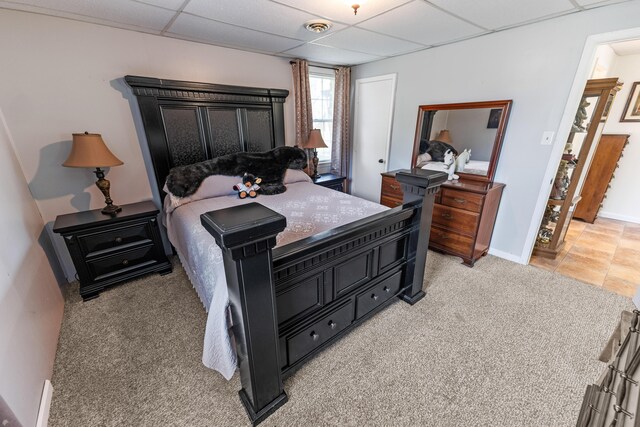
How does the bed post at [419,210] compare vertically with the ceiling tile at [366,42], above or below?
below

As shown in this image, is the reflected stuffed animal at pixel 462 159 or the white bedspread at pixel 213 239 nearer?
the white bedspread at pixel 213 239

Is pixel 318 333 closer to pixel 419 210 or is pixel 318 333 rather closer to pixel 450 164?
pixel 419 210

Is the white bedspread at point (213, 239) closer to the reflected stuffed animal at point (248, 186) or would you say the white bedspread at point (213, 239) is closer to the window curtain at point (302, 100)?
the reflected stuffed animal at point (248, 186)

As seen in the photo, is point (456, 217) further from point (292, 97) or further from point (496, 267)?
point (292, 97)

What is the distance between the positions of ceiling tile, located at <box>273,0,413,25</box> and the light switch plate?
5.53 ft

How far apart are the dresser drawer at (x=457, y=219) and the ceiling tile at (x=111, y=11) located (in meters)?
2.93

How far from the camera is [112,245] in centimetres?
223

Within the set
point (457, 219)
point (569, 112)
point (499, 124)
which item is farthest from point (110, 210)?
point (569, 112)

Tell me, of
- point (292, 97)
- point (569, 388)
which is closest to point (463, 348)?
point (569, 388)

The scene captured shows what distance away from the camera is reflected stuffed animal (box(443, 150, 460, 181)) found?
2869 mm

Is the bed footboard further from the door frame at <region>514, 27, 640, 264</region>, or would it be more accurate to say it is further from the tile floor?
the tile floor

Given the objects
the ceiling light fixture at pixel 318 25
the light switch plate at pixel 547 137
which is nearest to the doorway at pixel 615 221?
the light switch plate at pixel 547 137

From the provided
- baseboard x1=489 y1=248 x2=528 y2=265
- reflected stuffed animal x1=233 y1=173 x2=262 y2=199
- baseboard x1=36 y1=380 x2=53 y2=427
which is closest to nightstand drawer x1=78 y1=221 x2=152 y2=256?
reflected stuffed animal x1=233 y1=173 x2=262 y2=199

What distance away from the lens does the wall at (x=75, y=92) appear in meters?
1.94
